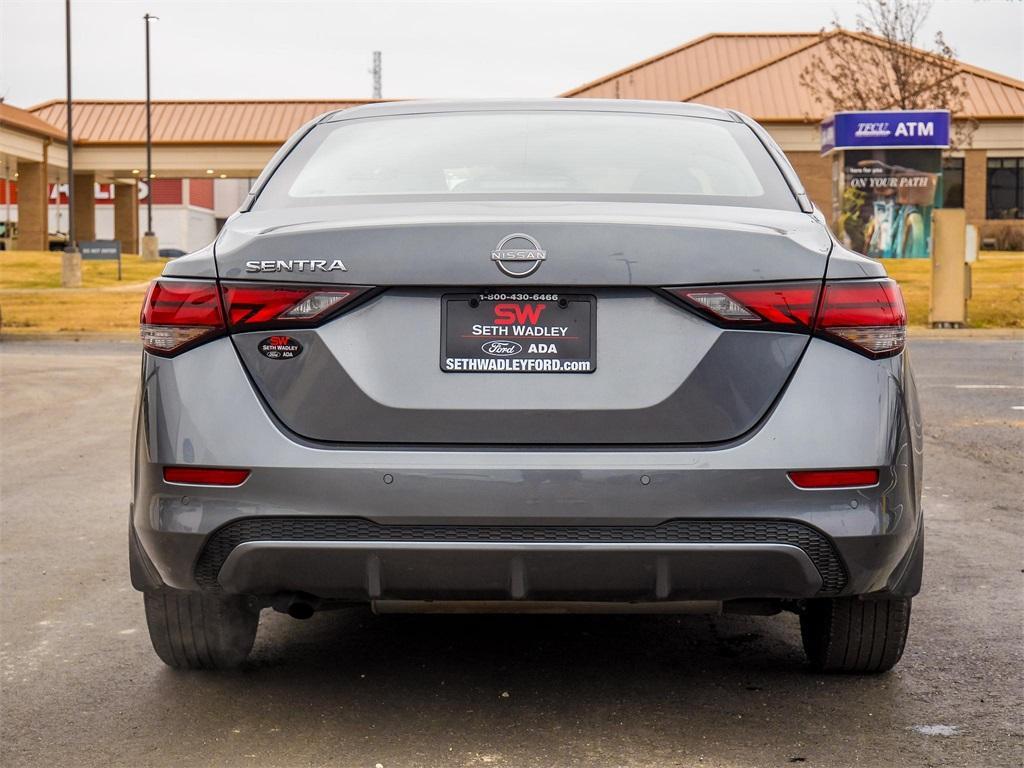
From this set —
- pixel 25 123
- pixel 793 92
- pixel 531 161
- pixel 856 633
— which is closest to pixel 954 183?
pixel 793 92

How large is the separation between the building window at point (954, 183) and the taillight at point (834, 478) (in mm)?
55115

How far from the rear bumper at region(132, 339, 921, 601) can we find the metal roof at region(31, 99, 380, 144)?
5192cm

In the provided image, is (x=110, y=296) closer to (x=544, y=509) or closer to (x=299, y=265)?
(x=299, y=265)

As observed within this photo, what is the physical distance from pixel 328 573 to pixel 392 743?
0.53 meters

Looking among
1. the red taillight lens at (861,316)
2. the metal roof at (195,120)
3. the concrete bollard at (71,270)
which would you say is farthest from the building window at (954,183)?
the red taillight lens at (861,316)

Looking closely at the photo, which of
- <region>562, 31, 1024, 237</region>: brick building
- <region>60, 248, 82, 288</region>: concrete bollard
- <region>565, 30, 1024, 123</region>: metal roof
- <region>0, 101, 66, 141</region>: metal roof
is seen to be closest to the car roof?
<region>60, 248, 82, 288</region>: concrete bollard

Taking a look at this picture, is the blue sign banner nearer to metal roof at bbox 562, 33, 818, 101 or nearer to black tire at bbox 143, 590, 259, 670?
black tire at bbox 143, 590, 259, 670

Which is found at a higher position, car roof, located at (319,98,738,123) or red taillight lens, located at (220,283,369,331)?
car roof, located at (319,98,738,123)

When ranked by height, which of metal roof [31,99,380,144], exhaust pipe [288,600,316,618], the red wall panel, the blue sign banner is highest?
metal roof [31,99,380,144]

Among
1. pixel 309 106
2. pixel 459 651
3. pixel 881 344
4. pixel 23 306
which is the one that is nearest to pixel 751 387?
pixel 881 344

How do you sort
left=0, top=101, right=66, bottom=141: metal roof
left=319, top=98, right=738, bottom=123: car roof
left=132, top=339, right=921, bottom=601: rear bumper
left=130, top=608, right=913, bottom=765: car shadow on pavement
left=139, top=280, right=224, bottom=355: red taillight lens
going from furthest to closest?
left=0, top=101, right=66, bottom=141: metal roof < left=319, top=98, right=738, bottom=123: car roof < left=130, top=608, right=913, bottom=765: car shadow on pavement < left=139, top=280, right=224, bottom=355: red taillight lens < left=132, top=339, right=921, bottom=601: rear bumper

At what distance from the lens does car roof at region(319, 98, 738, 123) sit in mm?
4535

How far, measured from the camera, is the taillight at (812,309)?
10.7 ft

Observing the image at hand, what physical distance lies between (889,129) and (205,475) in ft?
96.8
